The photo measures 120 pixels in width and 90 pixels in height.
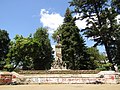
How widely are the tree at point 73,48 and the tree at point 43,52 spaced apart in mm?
6609

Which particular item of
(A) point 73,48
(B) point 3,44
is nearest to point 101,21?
(A) point 73,48

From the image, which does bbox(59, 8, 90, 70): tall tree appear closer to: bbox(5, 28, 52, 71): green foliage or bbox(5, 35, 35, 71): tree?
bbox(5, 28, 52, 71): green foliage

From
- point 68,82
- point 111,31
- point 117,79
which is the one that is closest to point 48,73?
point 68,82

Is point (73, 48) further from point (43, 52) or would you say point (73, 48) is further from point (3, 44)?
point (3, 44)

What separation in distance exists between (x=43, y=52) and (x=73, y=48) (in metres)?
10.3

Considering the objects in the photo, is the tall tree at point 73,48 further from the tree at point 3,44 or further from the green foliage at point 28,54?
the tree at point 3,44

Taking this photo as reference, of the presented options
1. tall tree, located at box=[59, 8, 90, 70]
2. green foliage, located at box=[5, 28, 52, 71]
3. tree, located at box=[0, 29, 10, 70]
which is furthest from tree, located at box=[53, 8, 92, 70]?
tree, located at box=[0, 29, 10, 70]

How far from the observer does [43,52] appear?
190 feet

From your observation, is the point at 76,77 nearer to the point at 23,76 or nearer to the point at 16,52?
the point at 23,76

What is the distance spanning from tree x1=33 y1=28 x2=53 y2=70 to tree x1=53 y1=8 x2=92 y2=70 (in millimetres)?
6609

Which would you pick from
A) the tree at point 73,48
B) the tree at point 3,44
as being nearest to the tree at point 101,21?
the tree at point 73,48

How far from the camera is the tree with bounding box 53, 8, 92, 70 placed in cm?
5041

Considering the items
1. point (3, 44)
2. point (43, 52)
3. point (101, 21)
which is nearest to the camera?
point (101, 21)

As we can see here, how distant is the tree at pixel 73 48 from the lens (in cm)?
5041
